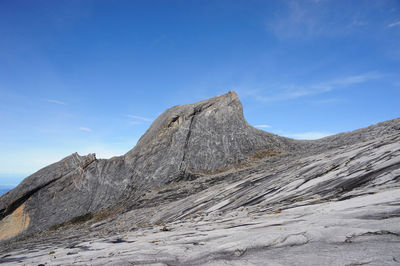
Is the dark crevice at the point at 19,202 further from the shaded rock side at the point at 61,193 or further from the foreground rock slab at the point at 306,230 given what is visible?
the foreground rock slab at the point at 306,230

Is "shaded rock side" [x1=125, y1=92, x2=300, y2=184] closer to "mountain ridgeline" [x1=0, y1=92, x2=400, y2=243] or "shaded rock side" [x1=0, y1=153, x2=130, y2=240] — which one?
"mountain ridgeline" [x1=0, y1=92, x2=400, y2=243]

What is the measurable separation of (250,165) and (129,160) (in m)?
13.9

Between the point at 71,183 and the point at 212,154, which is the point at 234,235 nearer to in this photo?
the point at 212,154

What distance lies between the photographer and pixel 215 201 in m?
15.3

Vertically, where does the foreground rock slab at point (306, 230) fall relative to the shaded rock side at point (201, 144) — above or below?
below

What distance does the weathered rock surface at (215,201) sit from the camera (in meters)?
5.84

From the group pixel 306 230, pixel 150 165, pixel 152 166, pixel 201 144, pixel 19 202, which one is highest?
pixel 201 144

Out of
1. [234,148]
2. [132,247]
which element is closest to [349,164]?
[132,247]

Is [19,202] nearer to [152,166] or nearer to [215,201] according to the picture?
[152,166]

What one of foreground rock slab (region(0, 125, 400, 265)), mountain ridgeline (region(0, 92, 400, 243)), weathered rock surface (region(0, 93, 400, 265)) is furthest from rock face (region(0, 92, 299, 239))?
foreground rock slab (region(0, 125, 400, 265))

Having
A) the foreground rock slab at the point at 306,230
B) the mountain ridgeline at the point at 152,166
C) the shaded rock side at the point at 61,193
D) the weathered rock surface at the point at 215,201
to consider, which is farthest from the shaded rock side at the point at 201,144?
the foreground rock slab at the point at 306,230

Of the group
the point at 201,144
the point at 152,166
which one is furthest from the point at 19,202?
the point at 201,144

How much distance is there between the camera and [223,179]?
22.8m

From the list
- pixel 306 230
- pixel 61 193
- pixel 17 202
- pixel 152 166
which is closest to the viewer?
pixel 306 230
